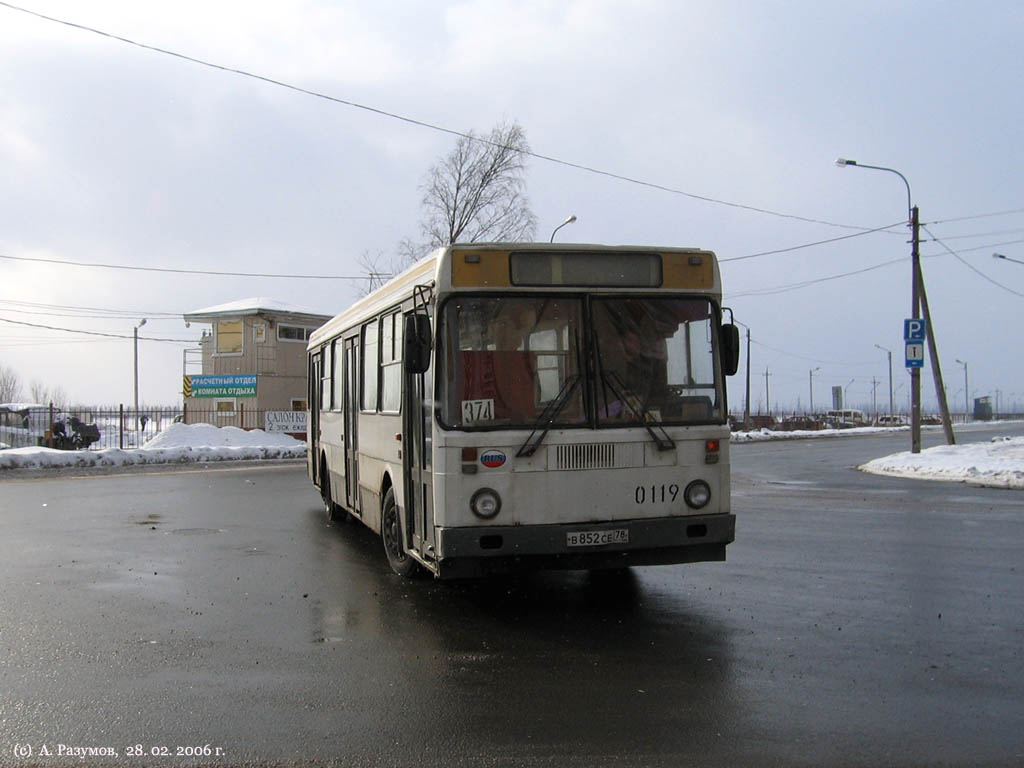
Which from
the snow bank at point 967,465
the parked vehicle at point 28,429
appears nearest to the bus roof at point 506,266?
the snow bank at point 967,465

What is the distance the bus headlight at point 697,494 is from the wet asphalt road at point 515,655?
2.94ft

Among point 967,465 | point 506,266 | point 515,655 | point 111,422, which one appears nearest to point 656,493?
point 515,655

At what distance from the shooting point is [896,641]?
6625 mm

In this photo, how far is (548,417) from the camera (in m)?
7.18

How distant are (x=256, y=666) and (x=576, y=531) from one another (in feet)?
8.19

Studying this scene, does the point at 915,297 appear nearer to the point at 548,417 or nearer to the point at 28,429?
the point at 548,417

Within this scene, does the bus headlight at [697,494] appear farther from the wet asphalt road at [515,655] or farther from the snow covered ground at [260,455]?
the snow covered ground at [260,455]

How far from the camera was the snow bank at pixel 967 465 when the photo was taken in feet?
68.1

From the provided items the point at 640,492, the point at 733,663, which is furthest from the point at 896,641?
the point at 640,492

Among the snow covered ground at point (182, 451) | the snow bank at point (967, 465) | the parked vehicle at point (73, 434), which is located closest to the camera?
the snow bank at point (967, 465)

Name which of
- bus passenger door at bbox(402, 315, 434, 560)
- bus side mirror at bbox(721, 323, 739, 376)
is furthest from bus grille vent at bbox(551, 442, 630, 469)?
bus side mirror at bbox(721, 323, 739, 376)

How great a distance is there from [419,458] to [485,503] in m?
0.97

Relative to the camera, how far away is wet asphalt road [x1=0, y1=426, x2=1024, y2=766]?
469 cm

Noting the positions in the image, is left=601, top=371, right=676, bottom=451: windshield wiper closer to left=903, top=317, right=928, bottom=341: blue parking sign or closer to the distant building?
left=903, top=317, right=928, bottom=341: blue parking sign
